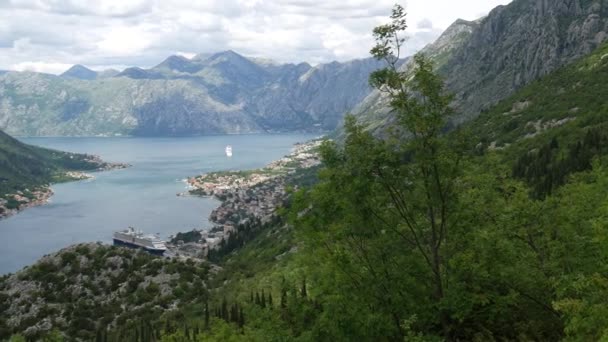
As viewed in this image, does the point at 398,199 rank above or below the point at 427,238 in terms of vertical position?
above

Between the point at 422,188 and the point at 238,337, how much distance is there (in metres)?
27.4

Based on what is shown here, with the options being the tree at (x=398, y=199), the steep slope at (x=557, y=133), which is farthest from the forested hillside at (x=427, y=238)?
the steep slope at (x=557, y=133)

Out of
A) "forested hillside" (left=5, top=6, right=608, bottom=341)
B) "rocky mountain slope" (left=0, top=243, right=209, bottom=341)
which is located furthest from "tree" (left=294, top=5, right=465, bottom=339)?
"rocky mountain slope" (left=0, top=243, right=209, bottom=341)

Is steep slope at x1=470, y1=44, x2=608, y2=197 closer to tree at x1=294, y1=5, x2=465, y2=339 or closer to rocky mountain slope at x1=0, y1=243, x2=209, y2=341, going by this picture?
tree at x1=294, y1=5, x2=465, y2=339

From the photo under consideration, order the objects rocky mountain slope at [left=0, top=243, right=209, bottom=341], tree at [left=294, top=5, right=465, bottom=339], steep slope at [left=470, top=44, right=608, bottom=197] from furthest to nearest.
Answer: steep slope at [left=470, top=44, right=608, bottom=197] → rocky mountain slope at [left=0, top=243, right=209, bottom=341] → tree at [left=294, top=5, right=465, bottom=339]

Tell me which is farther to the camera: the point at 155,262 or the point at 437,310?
the point at 155,262

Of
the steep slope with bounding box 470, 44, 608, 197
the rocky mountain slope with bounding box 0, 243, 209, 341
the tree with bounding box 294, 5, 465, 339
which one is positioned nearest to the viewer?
the tree with bounding box 294, 5, 465, 339

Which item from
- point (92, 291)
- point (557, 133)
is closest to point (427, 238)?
point (92, 291)

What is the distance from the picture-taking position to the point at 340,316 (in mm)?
25859

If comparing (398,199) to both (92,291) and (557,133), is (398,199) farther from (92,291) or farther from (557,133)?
(557,133)

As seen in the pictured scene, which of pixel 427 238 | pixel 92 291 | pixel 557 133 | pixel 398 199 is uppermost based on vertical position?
pixel 398 199

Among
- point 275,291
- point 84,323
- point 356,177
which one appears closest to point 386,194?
point 356,177

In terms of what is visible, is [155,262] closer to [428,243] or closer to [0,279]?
[0,279]

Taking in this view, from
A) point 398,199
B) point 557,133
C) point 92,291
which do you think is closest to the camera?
point 398,199
